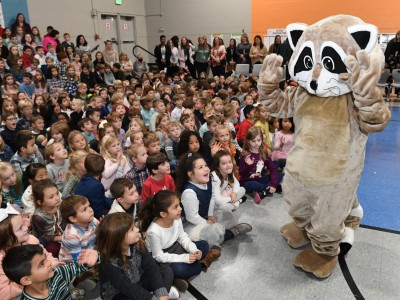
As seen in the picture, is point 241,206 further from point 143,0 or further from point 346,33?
point 143,0

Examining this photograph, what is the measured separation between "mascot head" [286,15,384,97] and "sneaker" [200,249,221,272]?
1.23 metres

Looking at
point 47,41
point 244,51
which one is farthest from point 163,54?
point 47,41

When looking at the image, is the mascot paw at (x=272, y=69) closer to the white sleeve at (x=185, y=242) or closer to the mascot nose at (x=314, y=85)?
the mascot nose at (x=314, y=85)

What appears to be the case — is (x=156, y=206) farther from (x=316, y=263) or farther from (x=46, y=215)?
(x=316, y=263)

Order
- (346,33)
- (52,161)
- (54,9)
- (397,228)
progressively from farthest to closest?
(54,9), (52,161), (397,228), (346,33)

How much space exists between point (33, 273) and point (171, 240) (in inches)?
35.7

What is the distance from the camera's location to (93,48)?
34.2 ft

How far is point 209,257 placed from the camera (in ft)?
8.11

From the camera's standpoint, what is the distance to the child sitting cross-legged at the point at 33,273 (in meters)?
1.68

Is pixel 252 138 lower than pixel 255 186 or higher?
higher

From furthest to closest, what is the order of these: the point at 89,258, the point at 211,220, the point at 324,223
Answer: the point at 211,220 < the point at 324,223 < the point at 89,258

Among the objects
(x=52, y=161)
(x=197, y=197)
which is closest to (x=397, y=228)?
(x=197, y=197)

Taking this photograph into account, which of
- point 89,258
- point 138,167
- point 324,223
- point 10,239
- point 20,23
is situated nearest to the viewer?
point 89,258

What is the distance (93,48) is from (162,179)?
8.58 meters
